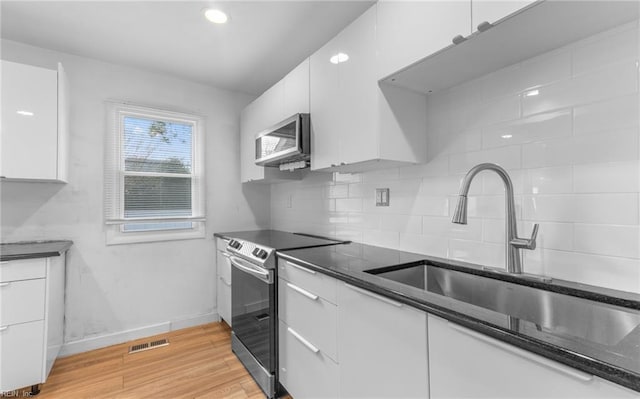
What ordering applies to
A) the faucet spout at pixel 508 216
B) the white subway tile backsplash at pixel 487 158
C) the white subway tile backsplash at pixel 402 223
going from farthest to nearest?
1. the white subway tile backsplash at pixel 402 223
2. the white subway tile backsplash at pixel 487 158
3. the faucet spout at pixel 508 216

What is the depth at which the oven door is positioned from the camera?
1.86 metres

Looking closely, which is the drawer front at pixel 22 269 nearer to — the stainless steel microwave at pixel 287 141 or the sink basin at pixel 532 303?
the stainless steel microwave at pixel 287 141

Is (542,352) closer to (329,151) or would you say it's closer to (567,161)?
(567,161)

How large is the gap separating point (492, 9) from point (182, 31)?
2.00m

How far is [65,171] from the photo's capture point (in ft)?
7.40

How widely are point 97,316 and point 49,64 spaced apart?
214 centimetres

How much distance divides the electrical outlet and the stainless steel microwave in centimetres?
56

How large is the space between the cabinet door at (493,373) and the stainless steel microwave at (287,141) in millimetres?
1412

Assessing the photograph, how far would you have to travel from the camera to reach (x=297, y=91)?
7.20ft

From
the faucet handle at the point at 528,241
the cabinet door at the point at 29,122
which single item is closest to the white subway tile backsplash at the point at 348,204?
the faucet handle at the point at 528,241

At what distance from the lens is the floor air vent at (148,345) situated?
251 cm

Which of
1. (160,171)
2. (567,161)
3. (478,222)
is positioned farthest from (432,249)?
(160,171)

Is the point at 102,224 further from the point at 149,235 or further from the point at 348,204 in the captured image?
the point at 348,204

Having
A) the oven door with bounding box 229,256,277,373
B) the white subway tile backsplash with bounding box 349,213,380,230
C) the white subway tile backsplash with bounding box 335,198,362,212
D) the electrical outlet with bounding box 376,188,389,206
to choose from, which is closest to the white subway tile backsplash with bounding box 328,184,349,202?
the white subway tile backsplash with bounding box 335,198,362,212
